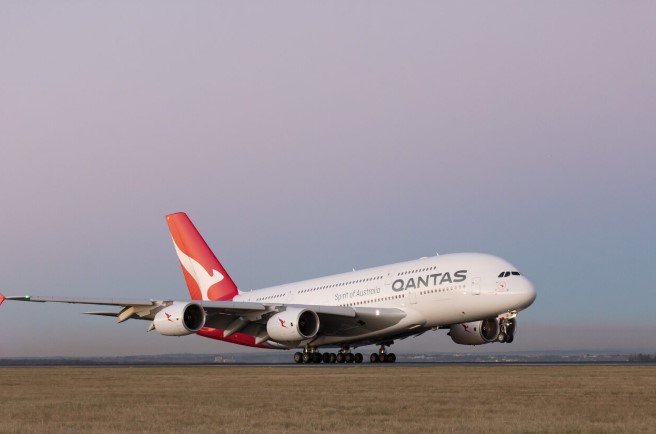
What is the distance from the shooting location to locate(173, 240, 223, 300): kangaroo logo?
61.5 meters

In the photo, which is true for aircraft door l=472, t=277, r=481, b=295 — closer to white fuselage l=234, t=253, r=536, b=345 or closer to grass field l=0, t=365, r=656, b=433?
white fuselage l=234, t=253, r=536, b=345

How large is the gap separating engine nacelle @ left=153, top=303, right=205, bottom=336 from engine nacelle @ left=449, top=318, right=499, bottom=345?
14.0 meters

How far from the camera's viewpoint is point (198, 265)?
204 ft

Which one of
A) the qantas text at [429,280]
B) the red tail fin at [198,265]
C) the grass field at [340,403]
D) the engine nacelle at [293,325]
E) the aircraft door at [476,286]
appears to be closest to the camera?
the grass field at [340,403]

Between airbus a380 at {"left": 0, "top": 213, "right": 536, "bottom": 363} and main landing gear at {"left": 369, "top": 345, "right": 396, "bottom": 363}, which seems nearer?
airbus a380 at {"left": 0, "top": 213, "right": 536, "bottom": 363}

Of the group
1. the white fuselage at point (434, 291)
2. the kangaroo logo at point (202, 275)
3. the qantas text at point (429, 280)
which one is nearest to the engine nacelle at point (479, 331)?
the white fuselage at point (434, 291)

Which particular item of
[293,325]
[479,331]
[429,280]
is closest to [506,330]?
[429,280]

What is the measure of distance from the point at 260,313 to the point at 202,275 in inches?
520

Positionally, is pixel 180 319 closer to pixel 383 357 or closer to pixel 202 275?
pixel 383 357

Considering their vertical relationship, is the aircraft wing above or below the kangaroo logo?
below

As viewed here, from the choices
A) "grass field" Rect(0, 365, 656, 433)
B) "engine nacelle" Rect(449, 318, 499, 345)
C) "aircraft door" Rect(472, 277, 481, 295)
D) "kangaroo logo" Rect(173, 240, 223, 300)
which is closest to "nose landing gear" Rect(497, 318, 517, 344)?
"aircraft door" Rect(472, 277, 481, 295)

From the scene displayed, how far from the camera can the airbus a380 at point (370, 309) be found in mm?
45031

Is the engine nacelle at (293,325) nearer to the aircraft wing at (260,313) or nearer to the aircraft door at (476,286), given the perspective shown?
the aircraft wing at (260,313)

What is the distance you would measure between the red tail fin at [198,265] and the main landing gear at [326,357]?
1063cm
